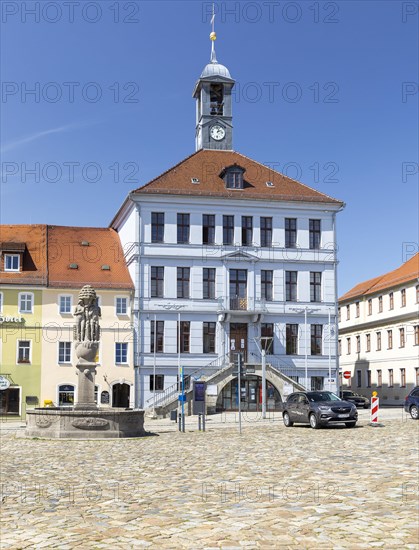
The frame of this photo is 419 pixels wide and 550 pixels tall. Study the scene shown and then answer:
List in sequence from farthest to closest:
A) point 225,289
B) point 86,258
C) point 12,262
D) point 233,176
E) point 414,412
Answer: point 86,258, point 233,176, point 225,289, point 12,262, point 414,412

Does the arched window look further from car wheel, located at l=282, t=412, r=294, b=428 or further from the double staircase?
car wheel, located at l=282, t=412, r=294, b=428

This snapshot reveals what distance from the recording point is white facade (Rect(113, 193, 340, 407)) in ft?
167

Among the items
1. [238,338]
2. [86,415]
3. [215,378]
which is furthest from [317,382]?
[86,415]

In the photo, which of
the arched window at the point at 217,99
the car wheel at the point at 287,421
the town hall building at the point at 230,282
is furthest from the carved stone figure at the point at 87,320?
the arched window at the point at 217,99

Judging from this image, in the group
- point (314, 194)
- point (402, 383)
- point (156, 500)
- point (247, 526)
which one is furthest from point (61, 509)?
point (402, 383)

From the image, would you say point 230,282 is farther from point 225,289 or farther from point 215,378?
point 215,378

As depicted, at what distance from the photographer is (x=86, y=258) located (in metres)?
54.1

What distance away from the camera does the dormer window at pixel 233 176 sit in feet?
176

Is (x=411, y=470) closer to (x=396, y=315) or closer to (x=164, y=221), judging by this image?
(x=164, y=221)

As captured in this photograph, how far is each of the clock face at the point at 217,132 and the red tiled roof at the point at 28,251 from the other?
14101 mm

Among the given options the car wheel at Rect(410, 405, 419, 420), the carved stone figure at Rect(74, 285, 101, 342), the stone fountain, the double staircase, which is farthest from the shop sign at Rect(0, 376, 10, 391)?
the car wheel at Rect(410, 405, 419, 420)

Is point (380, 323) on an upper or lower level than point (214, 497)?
upper

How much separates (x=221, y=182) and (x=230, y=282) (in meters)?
7.06

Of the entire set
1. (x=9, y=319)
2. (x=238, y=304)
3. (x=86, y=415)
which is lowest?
(x=86, y=415)
